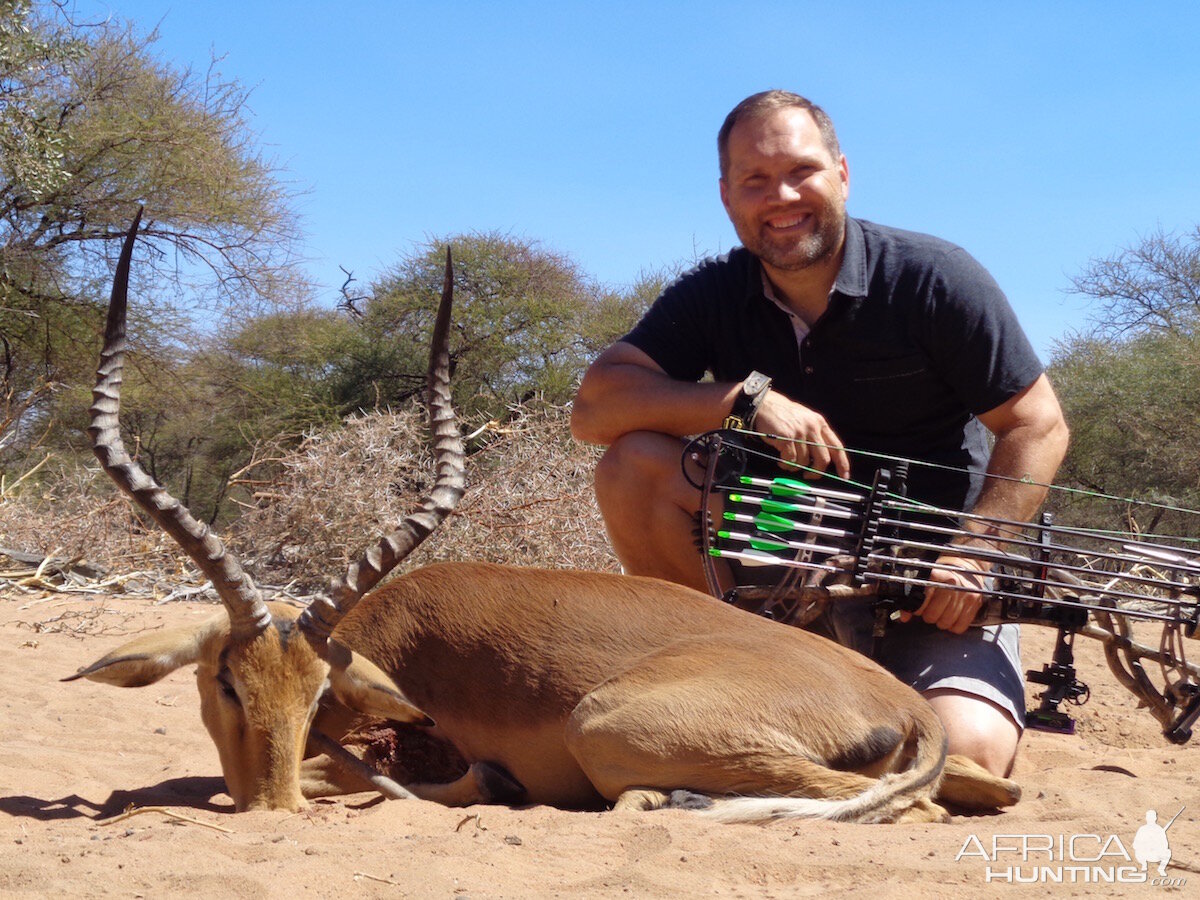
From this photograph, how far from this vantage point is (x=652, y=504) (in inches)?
199

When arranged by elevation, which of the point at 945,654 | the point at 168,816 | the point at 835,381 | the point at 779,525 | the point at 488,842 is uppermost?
the point at 835,381

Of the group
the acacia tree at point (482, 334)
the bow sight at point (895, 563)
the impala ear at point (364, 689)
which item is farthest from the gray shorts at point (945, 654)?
the acacia tree at point (482, 334)

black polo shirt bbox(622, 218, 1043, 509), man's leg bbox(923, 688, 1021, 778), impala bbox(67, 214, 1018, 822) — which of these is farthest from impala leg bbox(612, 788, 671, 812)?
black polo shirt bbox(622, 218, 1043, 509)

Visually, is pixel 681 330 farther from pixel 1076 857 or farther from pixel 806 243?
pixel 1076 857

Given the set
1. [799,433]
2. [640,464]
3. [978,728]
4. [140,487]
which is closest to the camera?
[140,487]

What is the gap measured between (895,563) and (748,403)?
2.86 feet

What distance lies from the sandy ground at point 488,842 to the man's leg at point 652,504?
62.5 inches

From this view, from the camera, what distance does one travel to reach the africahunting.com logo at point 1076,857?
2746 millimetres

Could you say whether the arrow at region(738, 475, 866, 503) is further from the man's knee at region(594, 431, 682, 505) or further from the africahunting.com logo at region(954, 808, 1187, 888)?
the africahunting.com logo at region(954, 808, 1187, 888)

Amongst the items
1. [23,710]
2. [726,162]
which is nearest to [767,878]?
[726,162]

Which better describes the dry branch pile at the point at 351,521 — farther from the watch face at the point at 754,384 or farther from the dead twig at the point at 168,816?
the dead twig at the point at 168,816

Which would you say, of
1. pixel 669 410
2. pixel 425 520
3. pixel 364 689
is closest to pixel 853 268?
pixel 669 410

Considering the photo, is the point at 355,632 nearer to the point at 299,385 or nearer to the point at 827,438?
the point at 827,438

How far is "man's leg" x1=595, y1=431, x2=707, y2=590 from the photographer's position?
498cm
